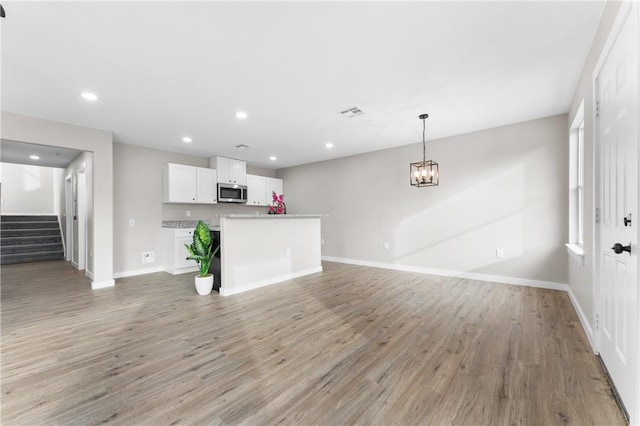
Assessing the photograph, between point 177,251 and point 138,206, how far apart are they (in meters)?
1.18

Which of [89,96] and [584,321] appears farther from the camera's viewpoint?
[89,96]

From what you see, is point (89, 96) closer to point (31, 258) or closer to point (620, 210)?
point (620, 210)

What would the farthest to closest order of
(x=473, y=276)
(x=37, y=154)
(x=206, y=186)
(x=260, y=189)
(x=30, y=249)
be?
(x=260, y=189), (x=30, y=249), (x=206, y=186), (x=37, y=154), (x=473, y=276)

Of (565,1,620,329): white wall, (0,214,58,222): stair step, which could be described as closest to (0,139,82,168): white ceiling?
(0,214,58,222): stair step

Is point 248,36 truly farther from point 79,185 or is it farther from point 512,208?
point 79,185

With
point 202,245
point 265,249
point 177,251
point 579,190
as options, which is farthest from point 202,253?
point 579,190

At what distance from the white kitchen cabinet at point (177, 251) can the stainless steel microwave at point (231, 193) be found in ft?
3.61

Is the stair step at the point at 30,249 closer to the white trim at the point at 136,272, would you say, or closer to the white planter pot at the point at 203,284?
the white trim at the point at 136,272

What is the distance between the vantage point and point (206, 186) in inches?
228

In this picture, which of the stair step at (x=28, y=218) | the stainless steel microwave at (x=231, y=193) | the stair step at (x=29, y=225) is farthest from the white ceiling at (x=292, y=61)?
the stair step at (x=28, y=218)

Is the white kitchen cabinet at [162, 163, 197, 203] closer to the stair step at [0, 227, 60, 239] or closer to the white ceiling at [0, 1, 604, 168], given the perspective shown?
the white ceiling at [0, 1, 604, 168]

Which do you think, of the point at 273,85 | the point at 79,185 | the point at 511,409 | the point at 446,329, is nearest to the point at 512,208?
the point at 446,329

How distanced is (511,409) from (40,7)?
3.84 metres

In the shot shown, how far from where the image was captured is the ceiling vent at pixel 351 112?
3545 mm
